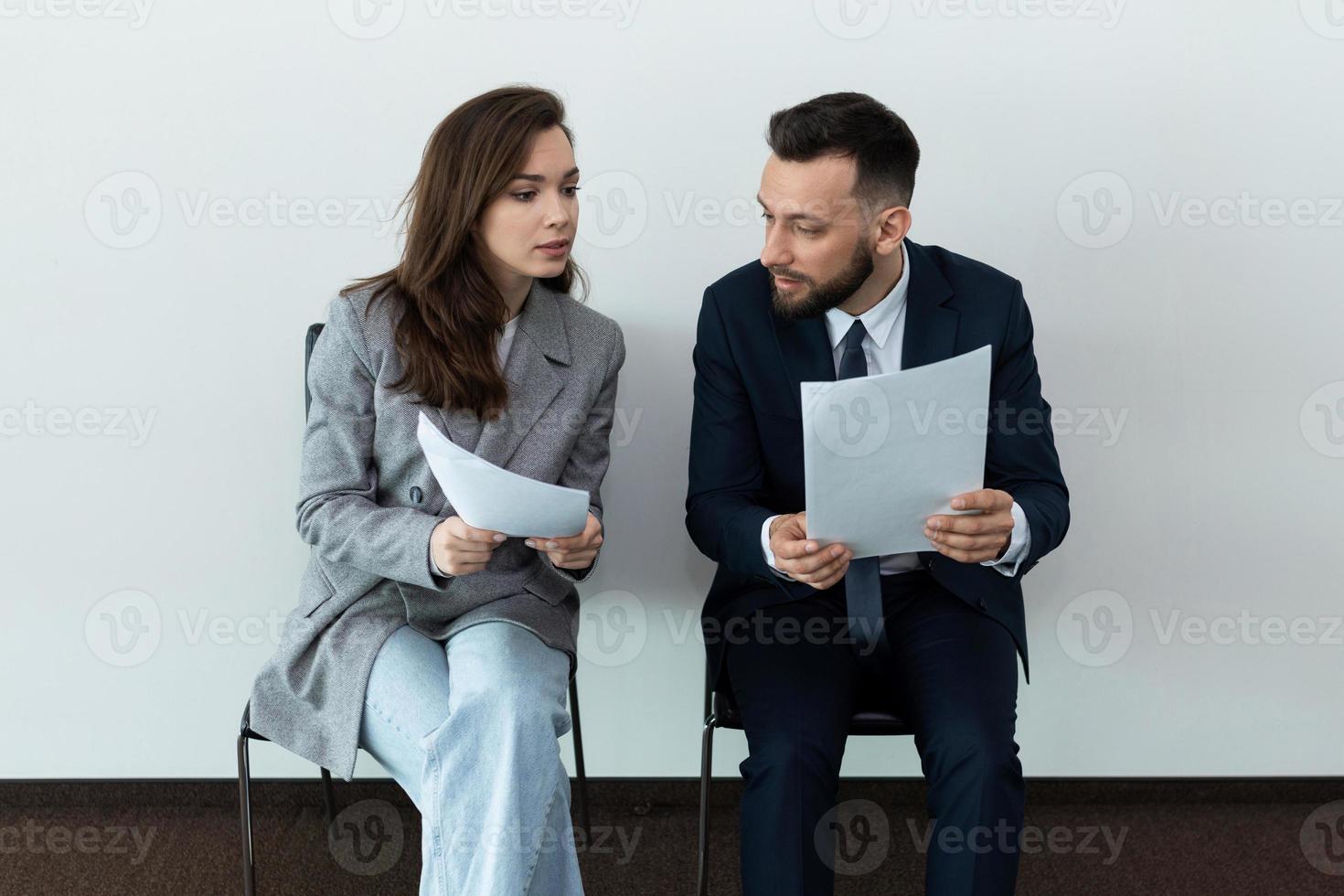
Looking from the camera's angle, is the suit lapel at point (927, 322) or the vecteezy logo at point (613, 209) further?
the vecteezy logo at point (613, 209)

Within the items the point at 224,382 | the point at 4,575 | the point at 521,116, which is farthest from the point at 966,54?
the point at 4,575

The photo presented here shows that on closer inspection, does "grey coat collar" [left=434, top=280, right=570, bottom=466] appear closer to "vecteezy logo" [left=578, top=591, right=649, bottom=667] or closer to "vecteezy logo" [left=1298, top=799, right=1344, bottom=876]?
"vecteezy logo" [left=578, top=591, right=649, bottom=667]

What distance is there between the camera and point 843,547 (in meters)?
1.67

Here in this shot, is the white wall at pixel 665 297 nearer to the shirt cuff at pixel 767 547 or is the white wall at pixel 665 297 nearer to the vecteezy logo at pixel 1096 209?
the vecteezy logo at pixel 1096 209

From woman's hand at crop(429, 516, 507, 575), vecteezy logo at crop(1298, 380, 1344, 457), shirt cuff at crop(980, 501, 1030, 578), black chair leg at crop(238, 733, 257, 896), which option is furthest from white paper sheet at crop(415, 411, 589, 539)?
vecteezy logo at crop(1298, 380, 1344, 457)

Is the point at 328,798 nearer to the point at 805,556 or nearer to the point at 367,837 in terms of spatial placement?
the point at 367,837

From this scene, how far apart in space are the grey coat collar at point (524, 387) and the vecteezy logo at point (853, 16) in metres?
0.75

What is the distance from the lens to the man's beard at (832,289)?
6.04 ft

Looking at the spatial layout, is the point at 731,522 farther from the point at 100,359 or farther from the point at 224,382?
the point at 100,359

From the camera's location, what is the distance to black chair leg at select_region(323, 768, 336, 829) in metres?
2.32

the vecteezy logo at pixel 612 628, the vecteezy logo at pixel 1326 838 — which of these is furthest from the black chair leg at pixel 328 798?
the vecteezy logo at pixel 1326 838

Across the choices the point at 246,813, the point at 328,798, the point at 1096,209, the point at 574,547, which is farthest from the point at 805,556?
the point at 328,798

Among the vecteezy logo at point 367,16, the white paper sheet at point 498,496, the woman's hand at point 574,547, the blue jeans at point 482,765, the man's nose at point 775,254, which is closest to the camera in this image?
the white paper sheet at point 498,496

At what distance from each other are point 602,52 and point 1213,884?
1931 millimetres
